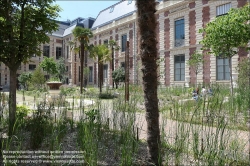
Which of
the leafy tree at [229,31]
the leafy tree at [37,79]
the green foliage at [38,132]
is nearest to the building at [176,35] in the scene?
the leafy tree at [229,31]

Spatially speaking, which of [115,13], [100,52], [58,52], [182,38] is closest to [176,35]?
[182,38]

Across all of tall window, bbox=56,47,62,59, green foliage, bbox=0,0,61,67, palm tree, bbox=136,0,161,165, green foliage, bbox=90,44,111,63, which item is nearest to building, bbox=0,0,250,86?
green foliage, bbox=90,44,111,63

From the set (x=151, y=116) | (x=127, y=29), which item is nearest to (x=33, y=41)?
(x=151, y=116)

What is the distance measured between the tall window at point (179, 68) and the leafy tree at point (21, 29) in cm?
1693

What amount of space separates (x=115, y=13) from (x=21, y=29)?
27.9 metres

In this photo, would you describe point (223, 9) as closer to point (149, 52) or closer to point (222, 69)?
point (222, 69)

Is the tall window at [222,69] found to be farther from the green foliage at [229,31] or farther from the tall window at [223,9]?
the green foliage at [229,31]

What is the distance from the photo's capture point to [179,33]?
2067cm

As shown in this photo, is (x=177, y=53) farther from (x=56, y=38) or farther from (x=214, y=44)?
(x=56, y=38)

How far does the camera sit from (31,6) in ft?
15.7

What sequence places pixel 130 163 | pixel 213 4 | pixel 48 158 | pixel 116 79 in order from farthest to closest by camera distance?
pixel 116 79, pixel 213 4, pixel 48 158, pixel 130 163

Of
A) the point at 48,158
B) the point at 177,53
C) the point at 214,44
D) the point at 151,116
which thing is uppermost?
the point at 177,53

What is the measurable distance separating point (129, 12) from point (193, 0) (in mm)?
10356

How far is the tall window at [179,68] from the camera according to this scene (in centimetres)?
2011
